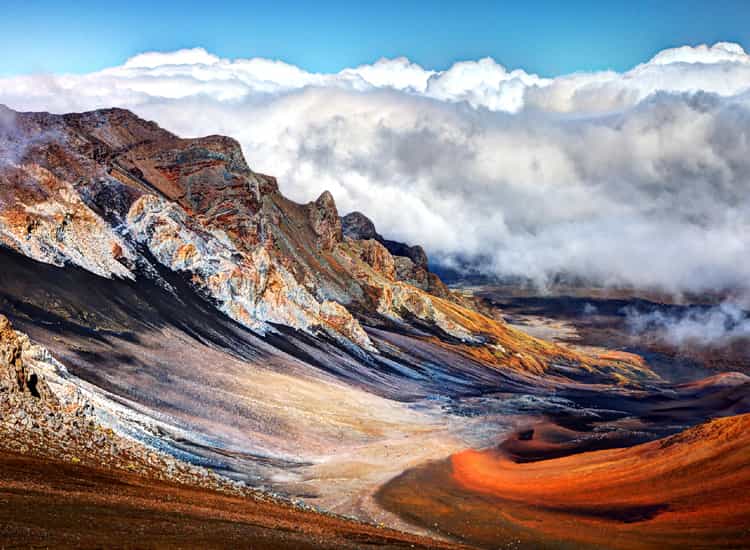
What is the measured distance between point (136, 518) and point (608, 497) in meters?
39.2

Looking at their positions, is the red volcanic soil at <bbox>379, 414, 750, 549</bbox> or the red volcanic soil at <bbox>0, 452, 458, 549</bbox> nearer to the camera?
the red volcanic soil at <bbox>0, 452, 458, 549</bbox>

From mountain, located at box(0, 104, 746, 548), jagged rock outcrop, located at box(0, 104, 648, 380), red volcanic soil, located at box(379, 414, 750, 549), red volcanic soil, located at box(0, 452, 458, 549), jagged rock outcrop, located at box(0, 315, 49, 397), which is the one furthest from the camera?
jagged rock outcrop, located at box(0, 104, 648, 380)

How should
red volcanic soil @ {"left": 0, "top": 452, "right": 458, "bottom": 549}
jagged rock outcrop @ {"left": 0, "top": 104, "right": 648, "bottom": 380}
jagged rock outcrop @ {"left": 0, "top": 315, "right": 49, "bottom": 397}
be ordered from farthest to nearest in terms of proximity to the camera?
jagged rock outcrop @ {"left": 0, "top": 104, "right": 648, "bottom": 380}
jagged rock outcrop @ {"left": 0, "top": 315, "right": 49, "bottom": 397}
red volcanic soil @ {"left": 0, "top": 452, "right": 458, "bottom": 549}

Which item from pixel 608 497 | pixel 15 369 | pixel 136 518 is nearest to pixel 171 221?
pixel 15 369

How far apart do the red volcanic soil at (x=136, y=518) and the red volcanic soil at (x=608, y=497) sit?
43.4 ft

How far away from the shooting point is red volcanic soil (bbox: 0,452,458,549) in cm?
2250

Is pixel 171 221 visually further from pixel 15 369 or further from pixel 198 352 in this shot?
pixel 15 369

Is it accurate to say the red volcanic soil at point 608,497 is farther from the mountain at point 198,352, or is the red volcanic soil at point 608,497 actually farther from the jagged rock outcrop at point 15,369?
the jagged rock outcrop at point 15,369

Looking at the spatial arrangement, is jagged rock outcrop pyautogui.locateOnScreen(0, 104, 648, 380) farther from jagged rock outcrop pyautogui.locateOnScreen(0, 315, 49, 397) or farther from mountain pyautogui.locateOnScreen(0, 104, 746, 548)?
jagged rock outcrop pyautogui.locateOnScreen(0, 315, 49, 397)

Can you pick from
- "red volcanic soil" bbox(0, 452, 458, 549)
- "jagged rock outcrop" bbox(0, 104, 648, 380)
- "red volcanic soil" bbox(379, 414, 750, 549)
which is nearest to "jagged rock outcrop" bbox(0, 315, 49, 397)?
"red volcanic soil" bbox(0, 452, 458, 549)

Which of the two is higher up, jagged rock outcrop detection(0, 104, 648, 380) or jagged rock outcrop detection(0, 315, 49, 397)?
jagged rock outcrop detection(0, 104, 648, 380)

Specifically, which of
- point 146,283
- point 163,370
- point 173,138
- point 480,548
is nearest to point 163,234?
point 146,283

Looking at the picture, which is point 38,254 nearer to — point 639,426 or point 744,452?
point 744,452

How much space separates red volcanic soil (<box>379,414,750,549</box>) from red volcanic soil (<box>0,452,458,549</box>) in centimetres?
1322
